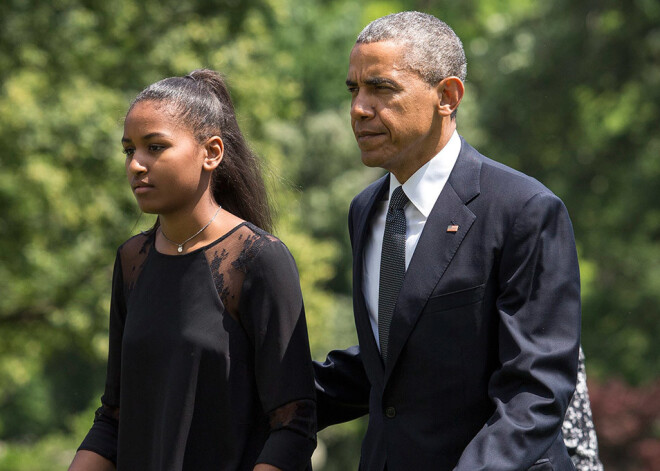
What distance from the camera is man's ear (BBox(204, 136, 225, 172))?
10.2 ft

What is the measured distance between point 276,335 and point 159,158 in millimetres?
607

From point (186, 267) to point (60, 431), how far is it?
84.4 ft

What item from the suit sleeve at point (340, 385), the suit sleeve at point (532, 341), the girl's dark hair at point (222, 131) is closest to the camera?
the suit sleeve at point (532, 341)

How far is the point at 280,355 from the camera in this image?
2955 mm

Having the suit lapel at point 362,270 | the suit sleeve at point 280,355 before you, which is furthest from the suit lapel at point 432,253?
the suit sleeve at point 280,355

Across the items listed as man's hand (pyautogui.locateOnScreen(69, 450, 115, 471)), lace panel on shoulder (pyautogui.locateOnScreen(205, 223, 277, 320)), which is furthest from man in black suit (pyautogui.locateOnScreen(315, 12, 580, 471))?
man's hand (pyautogui.locateOnScreen(69, 450, 115, 471))

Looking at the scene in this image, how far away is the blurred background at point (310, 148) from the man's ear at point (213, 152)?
23.5 ft

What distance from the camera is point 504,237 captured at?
2805 mm

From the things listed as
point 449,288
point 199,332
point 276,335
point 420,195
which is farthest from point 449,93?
point 199,332

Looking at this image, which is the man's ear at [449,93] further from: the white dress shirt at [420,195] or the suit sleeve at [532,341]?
the suit sleeve at [532,341]

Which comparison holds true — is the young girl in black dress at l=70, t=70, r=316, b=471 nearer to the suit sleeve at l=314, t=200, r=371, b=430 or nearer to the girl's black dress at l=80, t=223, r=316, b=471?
the girl's black dress at l=80, t=223, r=316, b=471

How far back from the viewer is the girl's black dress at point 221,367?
2936mm

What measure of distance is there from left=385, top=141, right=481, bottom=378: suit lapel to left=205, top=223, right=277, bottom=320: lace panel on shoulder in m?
0.45

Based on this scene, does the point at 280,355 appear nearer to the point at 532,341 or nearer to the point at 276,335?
the point at 276,335
